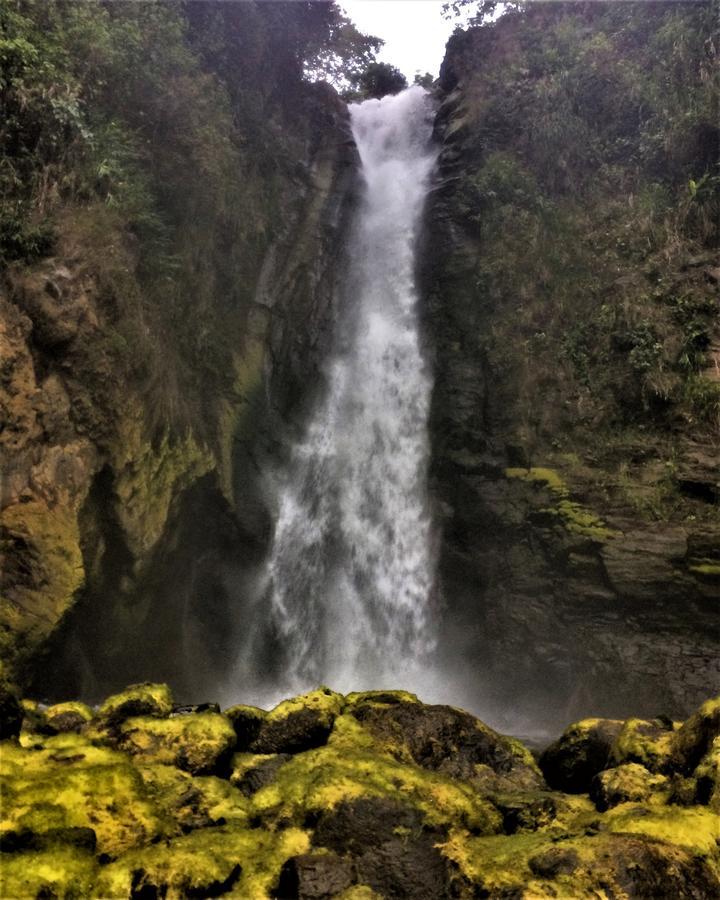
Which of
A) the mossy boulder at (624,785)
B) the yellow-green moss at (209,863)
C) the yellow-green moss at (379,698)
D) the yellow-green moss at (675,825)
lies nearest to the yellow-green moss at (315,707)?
the yellow-green moss at (379,698)

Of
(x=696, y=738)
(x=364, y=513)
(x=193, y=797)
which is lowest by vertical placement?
(x=193, y=797)

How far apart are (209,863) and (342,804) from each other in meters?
1.20

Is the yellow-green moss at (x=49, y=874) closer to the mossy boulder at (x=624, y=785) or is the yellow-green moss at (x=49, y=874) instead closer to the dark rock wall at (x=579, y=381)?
the mossy boulder at (x=624, y=785)

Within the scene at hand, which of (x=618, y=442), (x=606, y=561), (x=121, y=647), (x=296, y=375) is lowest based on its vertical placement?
(x=121, y=647)

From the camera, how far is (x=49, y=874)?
4035 millimetres

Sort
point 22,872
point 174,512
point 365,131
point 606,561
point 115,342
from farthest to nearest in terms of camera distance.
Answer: point 365,131
point 606,561
point 174,512
point 115,342
point 22,872

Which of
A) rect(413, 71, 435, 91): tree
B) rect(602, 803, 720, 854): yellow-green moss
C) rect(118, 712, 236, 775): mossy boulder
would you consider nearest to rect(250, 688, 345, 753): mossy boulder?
rect(118, 712, 236, 775): mossy boulder

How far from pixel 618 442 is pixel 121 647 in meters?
10.6

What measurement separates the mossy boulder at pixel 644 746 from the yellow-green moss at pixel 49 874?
5087 mm

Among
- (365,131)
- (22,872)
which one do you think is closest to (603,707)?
(22,872)

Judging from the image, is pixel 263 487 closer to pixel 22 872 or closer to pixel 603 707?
pixel 603 707

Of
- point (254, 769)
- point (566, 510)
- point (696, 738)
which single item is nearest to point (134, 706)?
point (254, 769)

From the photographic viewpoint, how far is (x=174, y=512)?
38.5 ft

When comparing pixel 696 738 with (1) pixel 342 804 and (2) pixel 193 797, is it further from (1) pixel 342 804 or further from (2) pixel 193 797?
(2) pixel 193 797
